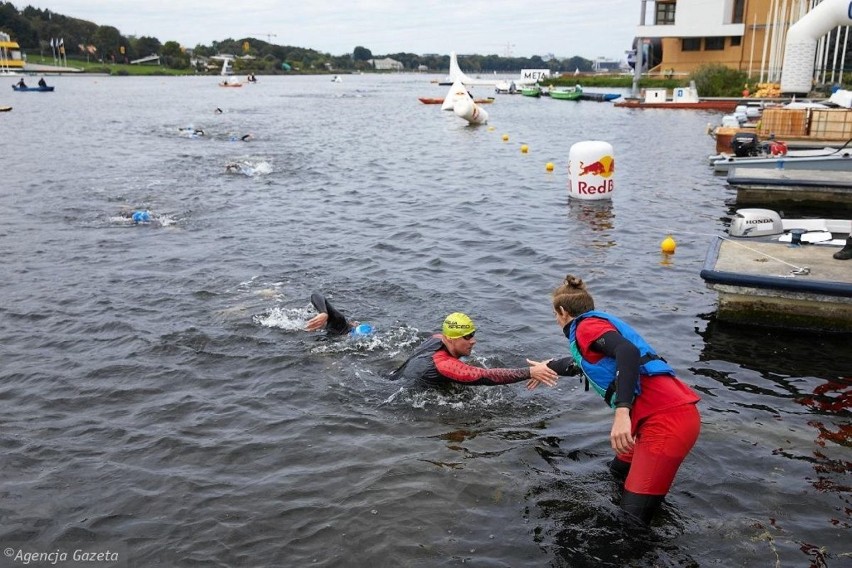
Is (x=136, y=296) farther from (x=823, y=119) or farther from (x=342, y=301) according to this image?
(x=823, y=119)

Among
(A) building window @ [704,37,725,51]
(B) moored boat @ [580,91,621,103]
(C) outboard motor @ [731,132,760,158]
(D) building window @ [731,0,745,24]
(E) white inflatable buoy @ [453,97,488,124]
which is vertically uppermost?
(D) building window @ [731,0,745,24]

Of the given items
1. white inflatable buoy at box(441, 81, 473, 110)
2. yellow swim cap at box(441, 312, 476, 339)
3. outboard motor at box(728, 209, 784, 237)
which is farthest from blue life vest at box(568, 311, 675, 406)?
white inflatable buoy at box(441, 81, 473, 110)

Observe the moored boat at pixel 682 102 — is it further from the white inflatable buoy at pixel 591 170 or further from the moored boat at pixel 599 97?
the white inflatable buoy at pixel 591 170

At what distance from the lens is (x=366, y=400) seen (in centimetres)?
982

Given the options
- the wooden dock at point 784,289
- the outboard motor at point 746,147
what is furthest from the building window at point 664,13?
the wooden dock at point 784,289

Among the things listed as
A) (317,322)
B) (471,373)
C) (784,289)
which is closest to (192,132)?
(317,322)

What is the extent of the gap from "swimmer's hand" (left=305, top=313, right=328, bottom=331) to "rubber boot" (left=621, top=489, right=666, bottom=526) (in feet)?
20.8

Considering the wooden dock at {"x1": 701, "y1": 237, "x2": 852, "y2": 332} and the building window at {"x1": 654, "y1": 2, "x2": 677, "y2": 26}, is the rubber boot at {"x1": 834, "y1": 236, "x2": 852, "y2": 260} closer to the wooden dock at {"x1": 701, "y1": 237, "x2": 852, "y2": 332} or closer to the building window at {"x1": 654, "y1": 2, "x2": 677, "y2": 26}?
the wooden dock at {"x1": 701, "y1": 237, "x2": 852, "y2": 332}

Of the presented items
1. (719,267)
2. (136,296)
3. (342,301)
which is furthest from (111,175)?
(719,267)

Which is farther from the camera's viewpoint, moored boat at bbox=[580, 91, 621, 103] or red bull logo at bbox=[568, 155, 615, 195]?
moored boat at bbox=[580, 91, 621, 103]

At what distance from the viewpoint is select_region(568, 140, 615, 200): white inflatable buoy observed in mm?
21984

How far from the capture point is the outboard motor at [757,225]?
1466 centimetres

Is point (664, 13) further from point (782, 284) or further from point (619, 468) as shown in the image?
point (619, 468)

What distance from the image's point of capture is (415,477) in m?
7.90
